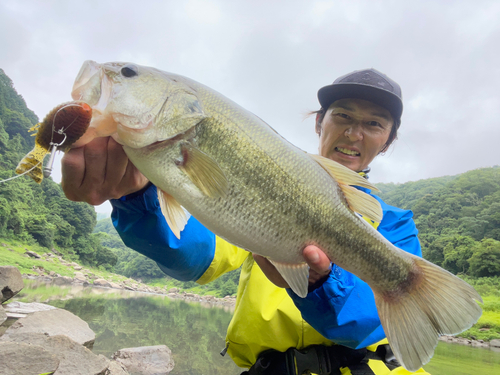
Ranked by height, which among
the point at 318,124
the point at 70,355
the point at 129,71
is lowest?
the point at 70,355

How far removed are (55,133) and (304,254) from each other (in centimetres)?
139

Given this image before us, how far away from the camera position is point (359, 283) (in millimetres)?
2072

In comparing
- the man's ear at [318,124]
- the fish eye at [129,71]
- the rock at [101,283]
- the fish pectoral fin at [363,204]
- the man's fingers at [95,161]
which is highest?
the man's ear at [318,124]

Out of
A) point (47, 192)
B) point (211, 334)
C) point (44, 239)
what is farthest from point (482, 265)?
point (47, 192)

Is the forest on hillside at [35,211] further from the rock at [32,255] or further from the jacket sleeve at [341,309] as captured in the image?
the jacket sleeve at [341,309]

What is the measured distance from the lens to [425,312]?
170 cm

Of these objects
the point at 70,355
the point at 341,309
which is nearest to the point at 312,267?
the point at 341,309

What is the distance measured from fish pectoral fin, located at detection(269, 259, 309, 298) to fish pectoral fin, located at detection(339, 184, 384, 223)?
1.58 feet

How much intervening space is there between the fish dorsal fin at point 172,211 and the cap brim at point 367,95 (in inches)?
95.4

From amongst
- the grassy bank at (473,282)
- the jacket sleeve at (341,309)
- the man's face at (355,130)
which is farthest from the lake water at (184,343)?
the jacket sleeve at (341,309)

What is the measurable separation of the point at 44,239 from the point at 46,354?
4679 cm

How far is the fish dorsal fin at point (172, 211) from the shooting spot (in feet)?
5.55

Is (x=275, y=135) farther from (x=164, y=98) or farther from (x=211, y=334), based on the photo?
(x=211, y=334)

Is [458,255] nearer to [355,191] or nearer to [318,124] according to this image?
[318,124]
